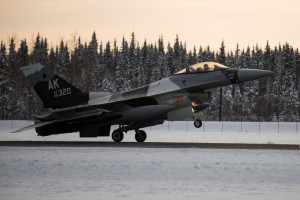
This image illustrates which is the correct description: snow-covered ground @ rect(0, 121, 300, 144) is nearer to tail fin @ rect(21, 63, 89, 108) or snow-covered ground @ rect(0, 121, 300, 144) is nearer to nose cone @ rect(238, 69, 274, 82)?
tail fin @ rect(21, 63, 89, 108)

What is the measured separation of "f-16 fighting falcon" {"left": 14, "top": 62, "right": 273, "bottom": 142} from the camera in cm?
2469

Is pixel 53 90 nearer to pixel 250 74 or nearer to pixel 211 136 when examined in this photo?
pixel 250 74

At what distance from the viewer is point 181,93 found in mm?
25125

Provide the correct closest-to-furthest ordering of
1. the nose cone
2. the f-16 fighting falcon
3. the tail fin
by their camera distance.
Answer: the nose cone, the f-16 fighting falcon, the tail fin

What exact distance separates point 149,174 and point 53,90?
1420 cm

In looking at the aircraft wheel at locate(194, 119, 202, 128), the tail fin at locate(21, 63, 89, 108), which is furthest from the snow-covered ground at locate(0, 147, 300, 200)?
the tail fin at locate(21, 63, 89, 108)

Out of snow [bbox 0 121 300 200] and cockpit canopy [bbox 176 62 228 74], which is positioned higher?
cockpit canopy [bbox 176 62 228 74]

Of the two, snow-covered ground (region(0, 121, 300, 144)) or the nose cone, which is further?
snow-covered ground (region(0, 121, 300, 144))

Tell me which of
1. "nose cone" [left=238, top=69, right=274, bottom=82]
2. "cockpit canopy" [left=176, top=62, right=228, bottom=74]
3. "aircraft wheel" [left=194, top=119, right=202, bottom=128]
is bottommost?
"aircraft wheel" [left=194, top=119, right=202, bottom=128]

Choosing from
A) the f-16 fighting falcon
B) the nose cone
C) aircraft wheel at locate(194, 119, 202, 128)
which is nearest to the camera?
aircraft wheel at locate(194, 119, 202, 128)

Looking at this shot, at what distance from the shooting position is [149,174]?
552 inches

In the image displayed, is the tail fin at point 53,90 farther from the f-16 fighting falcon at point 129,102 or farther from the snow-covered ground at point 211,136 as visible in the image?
the snow-covered ground at point 211,136

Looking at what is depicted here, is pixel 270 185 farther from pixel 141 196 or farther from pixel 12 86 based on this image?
pixel 12 86

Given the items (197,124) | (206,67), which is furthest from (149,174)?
(206,67)
